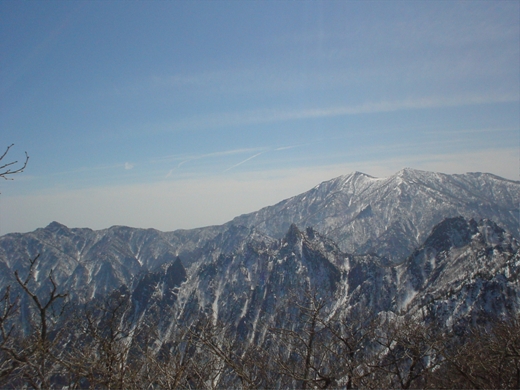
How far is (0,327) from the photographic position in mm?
9836

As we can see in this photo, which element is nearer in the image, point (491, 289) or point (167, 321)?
point (491, 289)

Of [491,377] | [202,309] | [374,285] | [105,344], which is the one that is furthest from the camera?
[202,309]

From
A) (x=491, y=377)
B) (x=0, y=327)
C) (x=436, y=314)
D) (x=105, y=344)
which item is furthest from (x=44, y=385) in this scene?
(x=436, y=314)

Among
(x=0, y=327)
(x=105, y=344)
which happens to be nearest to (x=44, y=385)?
(x=0, y=327)

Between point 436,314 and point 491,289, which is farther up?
point 491,289

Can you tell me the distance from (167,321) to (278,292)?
61.6 meters

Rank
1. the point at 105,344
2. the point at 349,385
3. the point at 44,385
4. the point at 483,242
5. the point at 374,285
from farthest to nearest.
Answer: the point at 374,285
the point at 483,242
the point at 349,385
the point at 105,344
the point at 44,385

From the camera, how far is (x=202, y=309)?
194m

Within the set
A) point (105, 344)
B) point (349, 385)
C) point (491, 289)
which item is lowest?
point (491, 289)

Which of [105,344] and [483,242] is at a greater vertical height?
Result: [105,344]

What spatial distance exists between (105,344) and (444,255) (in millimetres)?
162534

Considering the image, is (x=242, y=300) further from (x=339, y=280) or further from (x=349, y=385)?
(x=349, y=385)

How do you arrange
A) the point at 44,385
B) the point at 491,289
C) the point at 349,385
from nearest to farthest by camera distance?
the point at 44,385
the point at 349,385
the point at 491,289

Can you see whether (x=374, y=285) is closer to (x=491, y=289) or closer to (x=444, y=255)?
(x=444, y=255)
